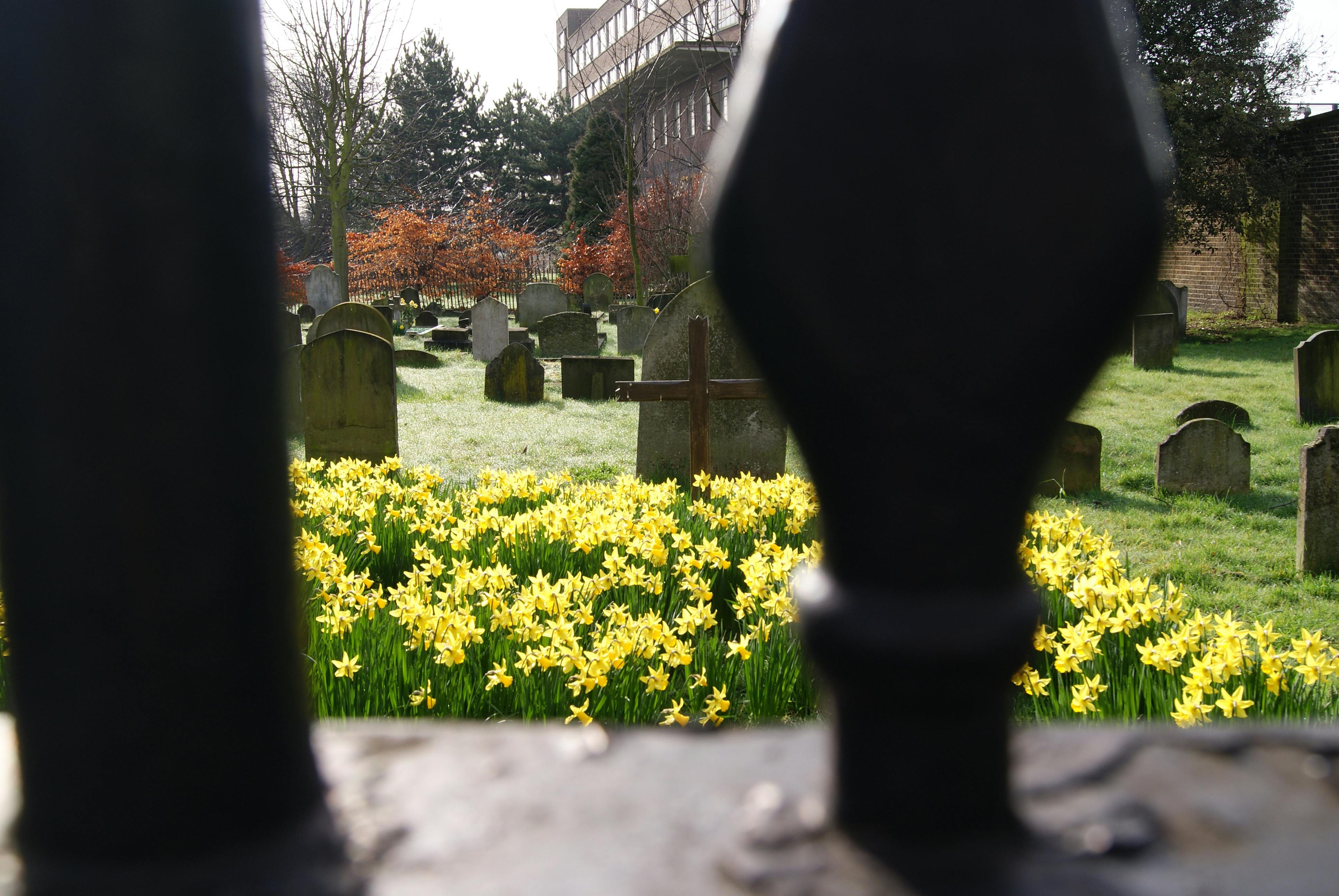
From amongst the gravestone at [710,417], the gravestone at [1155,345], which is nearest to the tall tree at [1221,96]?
the gravestone at [1155,345]

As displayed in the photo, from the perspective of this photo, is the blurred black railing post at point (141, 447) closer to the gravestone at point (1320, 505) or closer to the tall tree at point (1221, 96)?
the gravestone at point (1320, 505)

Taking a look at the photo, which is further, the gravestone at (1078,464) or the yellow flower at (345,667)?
the gravestone at (1078,464)

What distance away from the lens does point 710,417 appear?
7379mm

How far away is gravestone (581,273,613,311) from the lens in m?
27.6

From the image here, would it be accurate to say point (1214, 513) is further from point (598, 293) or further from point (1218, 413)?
point (598, 293)

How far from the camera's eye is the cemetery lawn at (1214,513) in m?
5.09

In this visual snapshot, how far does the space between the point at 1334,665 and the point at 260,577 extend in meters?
2.80

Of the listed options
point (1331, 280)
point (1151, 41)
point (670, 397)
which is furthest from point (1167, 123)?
point (670, 397)

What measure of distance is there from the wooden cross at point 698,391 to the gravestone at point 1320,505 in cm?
306

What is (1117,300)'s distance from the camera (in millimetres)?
453

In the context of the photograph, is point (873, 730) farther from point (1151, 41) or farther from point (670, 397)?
point (1151, 41)

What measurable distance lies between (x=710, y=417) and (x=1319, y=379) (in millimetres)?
6832

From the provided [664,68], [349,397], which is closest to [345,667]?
[349,397]

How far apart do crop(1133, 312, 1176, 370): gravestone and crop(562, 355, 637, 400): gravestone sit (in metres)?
7.65
